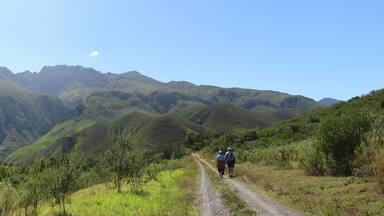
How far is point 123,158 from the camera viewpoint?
26188 mm

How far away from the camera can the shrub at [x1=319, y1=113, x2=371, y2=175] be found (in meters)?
25.7

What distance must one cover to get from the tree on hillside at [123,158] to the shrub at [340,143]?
10.6 metres

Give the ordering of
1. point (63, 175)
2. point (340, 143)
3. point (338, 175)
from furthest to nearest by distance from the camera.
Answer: point (338, 175)
point (340, 143)
point (63, 175)

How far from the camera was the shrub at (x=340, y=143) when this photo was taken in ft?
84.4

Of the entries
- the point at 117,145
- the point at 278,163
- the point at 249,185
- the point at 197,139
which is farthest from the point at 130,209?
the point at 197,139

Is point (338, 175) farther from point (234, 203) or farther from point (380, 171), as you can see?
point (380, 171)

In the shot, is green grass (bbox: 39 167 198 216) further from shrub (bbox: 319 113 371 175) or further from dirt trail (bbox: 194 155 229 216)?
shrub (bbox: 319 113 371 175)

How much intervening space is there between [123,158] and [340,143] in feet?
39.2

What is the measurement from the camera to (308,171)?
28734 mm

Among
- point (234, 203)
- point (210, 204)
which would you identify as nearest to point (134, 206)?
point (210, 204)

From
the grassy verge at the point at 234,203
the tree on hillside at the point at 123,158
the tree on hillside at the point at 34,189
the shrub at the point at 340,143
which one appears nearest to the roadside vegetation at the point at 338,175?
the shrub at the point at 340,143

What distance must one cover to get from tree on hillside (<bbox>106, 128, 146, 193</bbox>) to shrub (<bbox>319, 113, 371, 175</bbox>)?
10641 millimetres

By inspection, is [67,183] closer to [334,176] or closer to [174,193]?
[174,193]

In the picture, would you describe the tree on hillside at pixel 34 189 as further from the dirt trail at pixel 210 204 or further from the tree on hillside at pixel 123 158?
the tree on hillside at pixel 123 158
